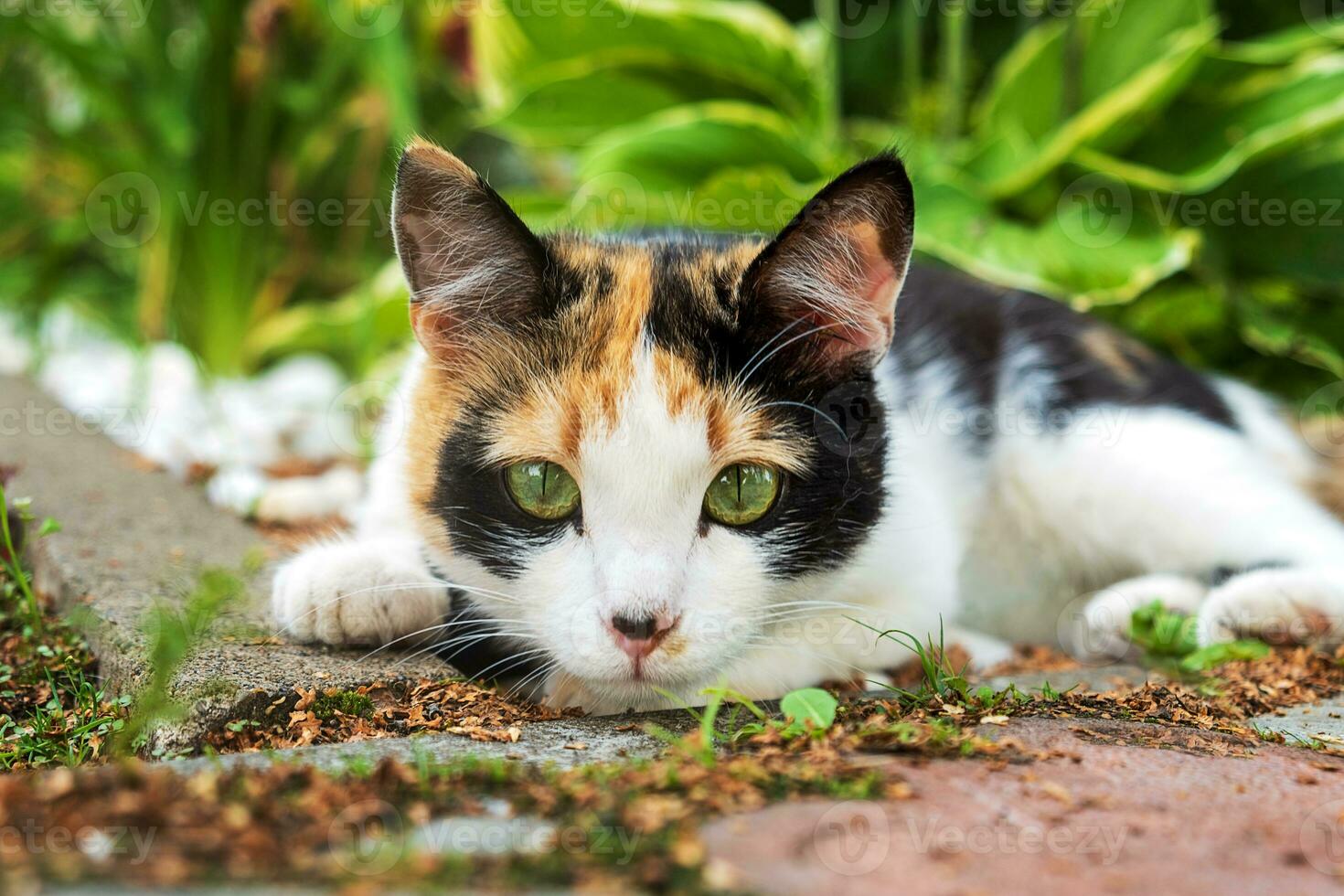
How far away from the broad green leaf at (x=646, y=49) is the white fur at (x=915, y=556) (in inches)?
67.1

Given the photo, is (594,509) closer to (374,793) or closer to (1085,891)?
(374,793)

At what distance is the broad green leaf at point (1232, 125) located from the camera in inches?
129

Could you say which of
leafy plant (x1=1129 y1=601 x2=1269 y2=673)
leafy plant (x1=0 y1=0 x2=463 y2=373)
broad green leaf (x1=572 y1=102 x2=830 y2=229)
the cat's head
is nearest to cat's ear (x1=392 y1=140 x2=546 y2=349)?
the cat's head

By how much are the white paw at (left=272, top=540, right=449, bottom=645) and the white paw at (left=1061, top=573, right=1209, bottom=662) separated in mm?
1540

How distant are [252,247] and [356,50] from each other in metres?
1.02

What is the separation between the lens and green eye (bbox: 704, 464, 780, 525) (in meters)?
1.72

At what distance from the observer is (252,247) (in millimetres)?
4887

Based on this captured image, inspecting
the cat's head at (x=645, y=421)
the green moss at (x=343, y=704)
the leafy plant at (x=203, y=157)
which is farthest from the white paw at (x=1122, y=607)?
the leafy plant at (x=203, y=157)

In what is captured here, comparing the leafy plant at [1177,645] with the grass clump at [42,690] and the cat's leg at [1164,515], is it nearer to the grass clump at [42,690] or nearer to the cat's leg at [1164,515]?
the cat's leg at [1164,515]

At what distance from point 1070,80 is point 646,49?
1.54 m

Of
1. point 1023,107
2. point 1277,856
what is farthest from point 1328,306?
point 1277,856

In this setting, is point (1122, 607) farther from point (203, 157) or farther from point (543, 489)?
point (203, 157)

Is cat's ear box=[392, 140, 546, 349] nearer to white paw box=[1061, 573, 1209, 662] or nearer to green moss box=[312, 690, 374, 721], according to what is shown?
green moss box=[312, 690, 374, 721]

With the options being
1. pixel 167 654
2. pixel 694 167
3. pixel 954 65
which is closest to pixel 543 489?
pixel 167 654
